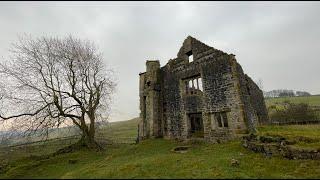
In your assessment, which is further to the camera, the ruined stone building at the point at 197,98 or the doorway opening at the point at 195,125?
the doorway opening at the point at 195,125

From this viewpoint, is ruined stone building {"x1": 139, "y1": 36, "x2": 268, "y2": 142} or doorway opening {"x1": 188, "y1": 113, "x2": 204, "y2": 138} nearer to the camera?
ruined stone building {"x1": 139, "y1": 36, "x2": 268, "y2": 142}

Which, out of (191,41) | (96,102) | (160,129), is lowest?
(160,129)

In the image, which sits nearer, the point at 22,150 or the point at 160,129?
the point at 160,129

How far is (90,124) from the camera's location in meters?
21.8

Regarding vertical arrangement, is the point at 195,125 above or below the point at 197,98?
below

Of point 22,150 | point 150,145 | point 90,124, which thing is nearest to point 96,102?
point 90,124

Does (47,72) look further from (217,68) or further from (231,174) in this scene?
(231,174)

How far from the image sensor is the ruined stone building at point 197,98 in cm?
1775

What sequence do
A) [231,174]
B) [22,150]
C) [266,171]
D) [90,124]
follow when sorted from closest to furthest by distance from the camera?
[231,174] → [266,171] → [90,124] → [22,150]

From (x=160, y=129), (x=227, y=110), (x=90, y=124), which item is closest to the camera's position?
(x=227, y=110)

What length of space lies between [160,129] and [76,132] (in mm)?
8464

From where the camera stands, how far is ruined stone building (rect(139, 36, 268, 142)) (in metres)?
17.8

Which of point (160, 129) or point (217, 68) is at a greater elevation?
point (217, 68)

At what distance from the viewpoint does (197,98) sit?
20.6m
